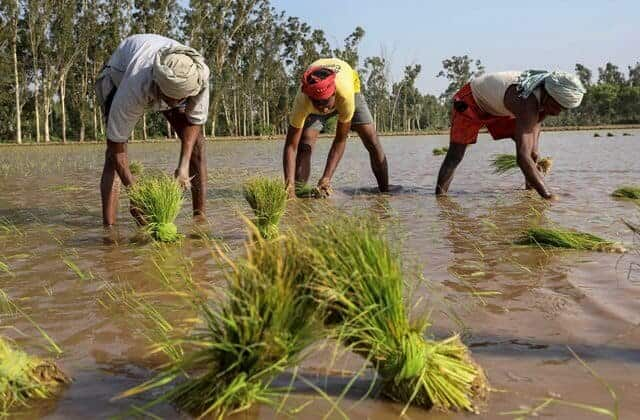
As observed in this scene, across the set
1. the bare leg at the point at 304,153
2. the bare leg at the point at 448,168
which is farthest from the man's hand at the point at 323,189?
the bare leg at the point at 448,168

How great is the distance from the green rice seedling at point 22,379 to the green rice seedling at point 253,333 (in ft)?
1.21

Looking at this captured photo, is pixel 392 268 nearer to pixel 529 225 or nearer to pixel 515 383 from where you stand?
pixel 515 383

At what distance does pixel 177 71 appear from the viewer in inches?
155

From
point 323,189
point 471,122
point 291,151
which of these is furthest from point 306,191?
point 471,122

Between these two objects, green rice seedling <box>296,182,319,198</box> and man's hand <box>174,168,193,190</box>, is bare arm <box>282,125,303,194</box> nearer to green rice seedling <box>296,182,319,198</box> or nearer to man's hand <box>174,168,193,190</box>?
green rice seedling <box>296,182,319,198</box>

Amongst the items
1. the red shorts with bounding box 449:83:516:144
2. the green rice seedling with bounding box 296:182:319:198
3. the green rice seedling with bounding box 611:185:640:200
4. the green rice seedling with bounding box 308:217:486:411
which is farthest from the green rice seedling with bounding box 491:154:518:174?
the green rice seedling with bounding box 308:217:486:411

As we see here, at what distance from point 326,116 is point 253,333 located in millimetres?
5201

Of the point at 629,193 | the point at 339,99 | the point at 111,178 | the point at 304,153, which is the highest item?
the point at 339,99

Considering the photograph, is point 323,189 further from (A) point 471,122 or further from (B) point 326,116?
(A) point 471,122

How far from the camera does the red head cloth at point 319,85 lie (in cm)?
523

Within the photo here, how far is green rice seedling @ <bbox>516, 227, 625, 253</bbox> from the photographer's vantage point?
11.2ft

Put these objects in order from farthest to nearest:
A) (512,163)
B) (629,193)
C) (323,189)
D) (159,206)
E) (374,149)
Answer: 1. (512,163)
2. (374,149)
3. (323,189)
4. (629,193)
5. (159,206)

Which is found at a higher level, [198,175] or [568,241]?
[198,175]

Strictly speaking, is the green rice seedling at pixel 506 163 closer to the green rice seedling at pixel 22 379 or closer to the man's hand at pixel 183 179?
the man's hand at pixel 183 179
